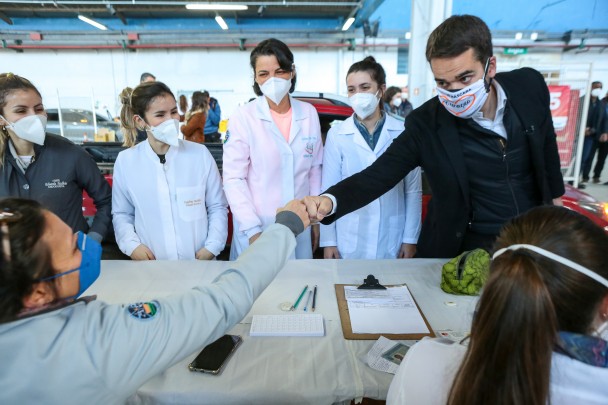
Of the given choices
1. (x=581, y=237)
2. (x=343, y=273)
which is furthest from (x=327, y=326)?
(x=581, y=237)

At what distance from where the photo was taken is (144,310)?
2.81 feet

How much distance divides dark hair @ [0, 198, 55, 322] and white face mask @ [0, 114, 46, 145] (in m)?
1.30

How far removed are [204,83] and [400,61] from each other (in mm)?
6497

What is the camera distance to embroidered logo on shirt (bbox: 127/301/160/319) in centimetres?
85

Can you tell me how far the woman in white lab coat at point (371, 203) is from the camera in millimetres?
2199

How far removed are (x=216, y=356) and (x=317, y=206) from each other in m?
0.69

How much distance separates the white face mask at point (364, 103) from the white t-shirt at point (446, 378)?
5.06 feet

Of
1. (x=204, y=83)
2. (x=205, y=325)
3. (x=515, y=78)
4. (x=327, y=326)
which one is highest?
(x=204, y=83)

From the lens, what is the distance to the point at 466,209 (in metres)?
1.73

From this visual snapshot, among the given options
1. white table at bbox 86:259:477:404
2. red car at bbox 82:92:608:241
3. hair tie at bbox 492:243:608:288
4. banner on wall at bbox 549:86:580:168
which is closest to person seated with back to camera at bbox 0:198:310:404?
white table at bbox 86:259:477:404

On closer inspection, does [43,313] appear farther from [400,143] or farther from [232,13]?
[232,13]

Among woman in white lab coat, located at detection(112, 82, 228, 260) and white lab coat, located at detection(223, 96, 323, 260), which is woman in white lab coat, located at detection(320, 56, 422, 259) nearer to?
white lab coat, located at detection(223, 96, 323, 260)

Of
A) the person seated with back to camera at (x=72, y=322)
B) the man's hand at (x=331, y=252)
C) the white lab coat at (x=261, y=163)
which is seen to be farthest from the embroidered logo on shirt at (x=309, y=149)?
the person seated with back to camera at (x=72, y=322)

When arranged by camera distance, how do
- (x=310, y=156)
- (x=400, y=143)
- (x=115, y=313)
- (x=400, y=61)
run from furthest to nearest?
1. (x=400, y=61)
2. (x=310, y=156)
3. (x=400, y=143)
4. (x=115, y=313)
